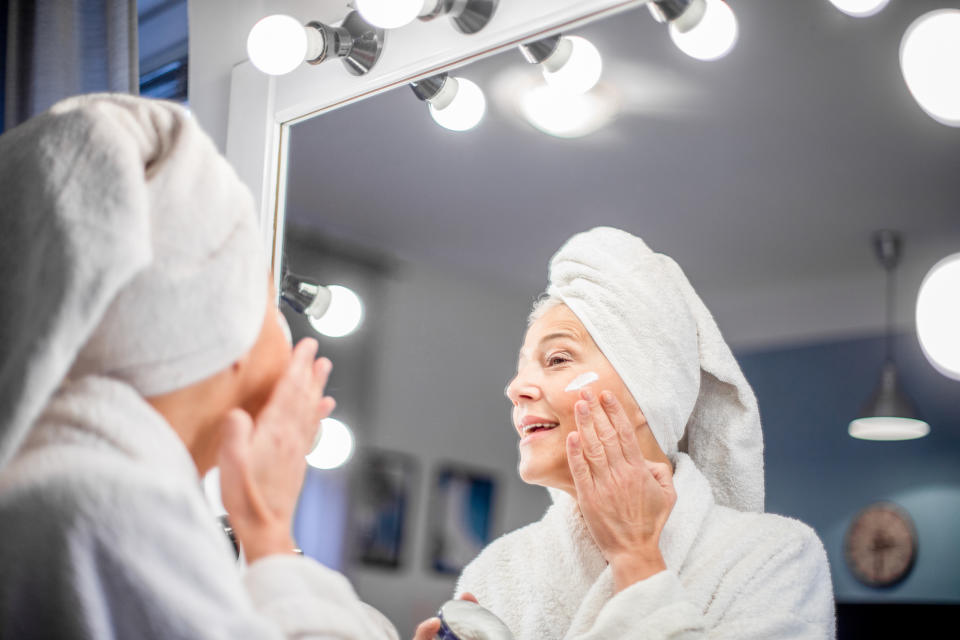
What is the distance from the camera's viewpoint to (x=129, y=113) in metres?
0.68

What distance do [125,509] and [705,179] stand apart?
0.67 m

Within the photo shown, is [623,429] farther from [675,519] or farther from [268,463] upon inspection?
[268,463]

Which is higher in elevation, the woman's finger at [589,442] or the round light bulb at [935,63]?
the round light bulb at [935,63]

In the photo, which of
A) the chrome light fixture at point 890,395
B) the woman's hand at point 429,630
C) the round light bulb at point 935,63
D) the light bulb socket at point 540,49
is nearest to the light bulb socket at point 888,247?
the chrome light fixture at point 890,395

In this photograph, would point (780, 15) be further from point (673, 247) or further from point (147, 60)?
point (147, 60)

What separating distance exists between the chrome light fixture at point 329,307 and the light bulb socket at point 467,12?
396mm

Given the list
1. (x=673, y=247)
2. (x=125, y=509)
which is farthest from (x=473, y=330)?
(x=125, y=509)

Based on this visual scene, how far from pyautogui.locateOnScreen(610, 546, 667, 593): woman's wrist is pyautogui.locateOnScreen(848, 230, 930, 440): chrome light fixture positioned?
0.24m

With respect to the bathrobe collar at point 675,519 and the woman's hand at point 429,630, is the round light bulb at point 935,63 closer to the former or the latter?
the bathrobe collar at point 675,519

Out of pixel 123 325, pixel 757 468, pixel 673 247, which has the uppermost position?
pixel 673 247

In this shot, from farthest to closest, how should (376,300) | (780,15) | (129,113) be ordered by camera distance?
1. (376,300)
2. (780,15)
3. (129,113)

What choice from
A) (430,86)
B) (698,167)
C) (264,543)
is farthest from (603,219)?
(264,543)

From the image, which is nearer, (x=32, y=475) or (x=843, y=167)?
(x=32, y=475)

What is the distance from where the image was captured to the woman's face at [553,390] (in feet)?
3.26
